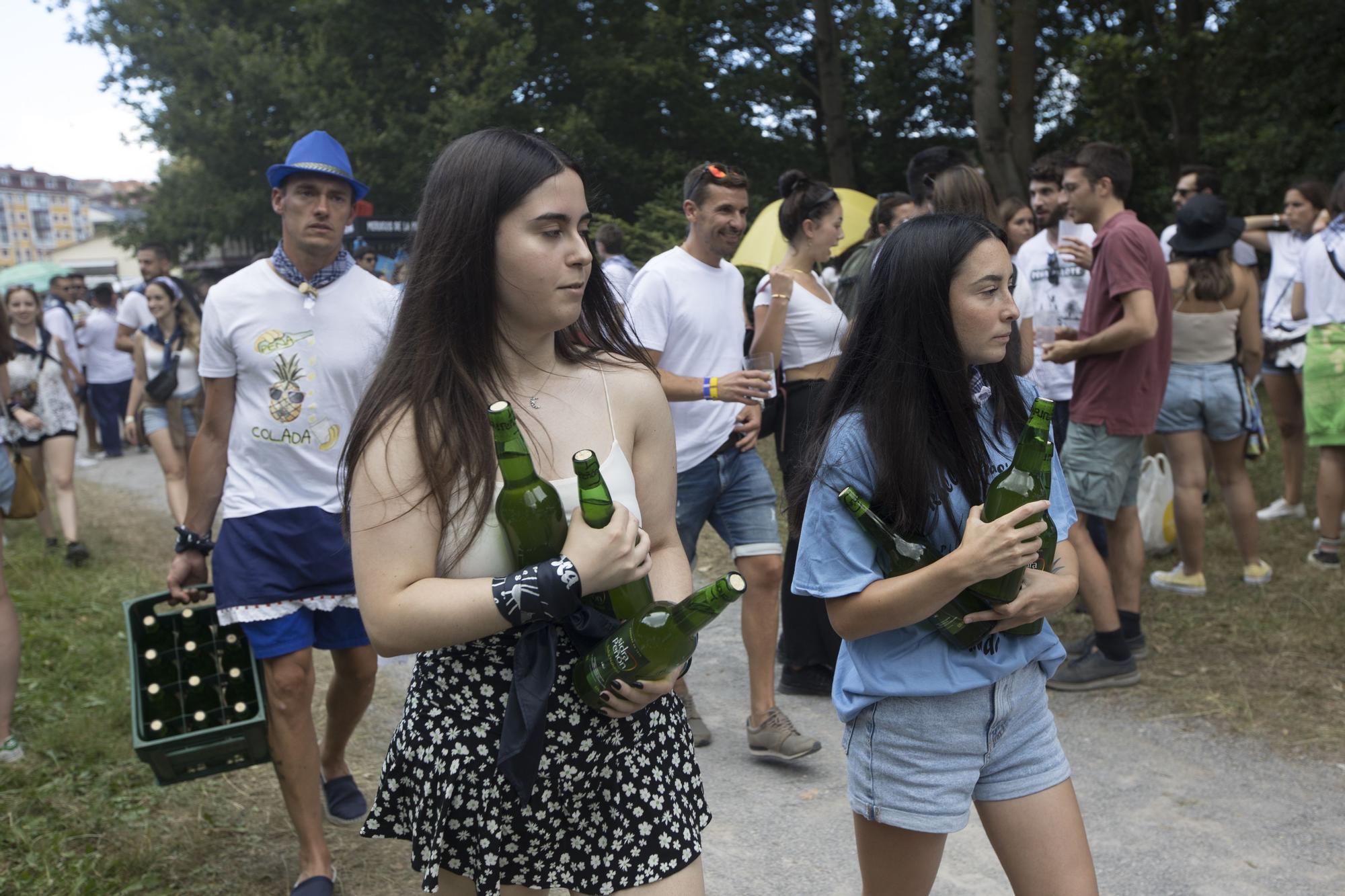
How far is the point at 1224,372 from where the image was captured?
20.1 ft

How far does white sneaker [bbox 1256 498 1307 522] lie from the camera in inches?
304

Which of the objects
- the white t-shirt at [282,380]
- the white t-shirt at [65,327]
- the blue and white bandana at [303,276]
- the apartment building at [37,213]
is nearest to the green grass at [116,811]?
the white t-shirt at [282,380]

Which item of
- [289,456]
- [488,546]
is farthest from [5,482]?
[488,546]

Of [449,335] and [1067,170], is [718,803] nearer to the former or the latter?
[449,335]

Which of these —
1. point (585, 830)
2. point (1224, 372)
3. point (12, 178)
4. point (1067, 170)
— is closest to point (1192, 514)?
point (1224, 372)

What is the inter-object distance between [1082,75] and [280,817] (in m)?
15.0

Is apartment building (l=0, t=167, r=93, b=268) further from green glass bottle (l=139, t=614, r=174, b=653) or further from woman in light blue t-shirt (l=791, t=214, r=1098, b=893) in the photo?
woman in light blue t-shirt (l=791, t=214, r=1098, b=893)

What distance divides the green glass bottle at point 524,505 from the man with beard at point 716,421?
2485mm

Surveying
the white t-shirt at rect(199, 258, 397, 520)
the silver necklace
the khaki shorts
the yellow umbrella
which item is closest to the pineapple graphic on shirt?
the white t-shirt at rect(199, 258, 397, 520)

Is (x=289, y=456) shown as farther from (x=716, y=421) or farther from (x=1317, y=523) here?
(x=1317, y=523)

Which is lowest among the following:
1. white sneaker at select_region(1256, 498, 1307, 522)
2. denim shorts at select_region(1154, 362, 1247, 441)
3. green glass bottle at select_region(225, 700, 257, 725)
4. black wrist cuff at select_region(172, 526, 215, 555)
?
white sneaker at select_region(1256, 498, 1307, 522)

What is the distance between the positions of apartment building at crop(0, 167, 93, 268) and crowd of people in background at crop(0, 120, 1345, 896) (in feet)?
500

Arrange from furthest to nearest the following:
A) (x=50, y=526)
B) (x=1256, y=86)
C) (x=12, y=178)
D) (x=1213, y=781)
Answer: (x=12, y=178)
(x=1256, y=86)
(x=50, y=526)
(x=1213, y=781)

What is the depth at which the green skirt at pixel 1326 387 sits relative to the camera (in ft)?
20.8
